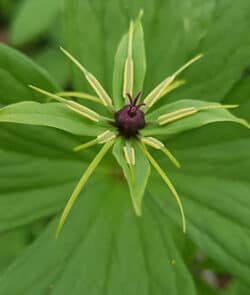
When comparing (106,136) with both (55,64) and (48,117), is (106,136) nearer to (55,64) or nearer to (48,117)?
(48,117)

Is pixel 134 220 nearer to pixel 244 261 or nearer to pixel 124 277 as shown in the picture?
pixel 124 277

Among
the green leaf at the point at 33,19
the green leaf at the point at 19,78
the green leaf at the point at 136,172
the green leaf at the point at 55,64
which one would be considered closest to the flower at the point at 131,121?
the green leaf at the point at 136,172

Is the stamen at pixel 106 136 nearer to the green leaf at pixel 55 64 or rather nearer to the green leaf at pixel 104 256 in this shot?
the green leaf at pixel 104 256

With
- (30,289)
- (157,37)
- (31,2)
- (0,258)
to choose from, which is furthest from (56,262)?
(31,2)

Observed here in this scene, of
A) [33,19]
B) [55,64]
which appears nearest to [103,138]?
[33,19]

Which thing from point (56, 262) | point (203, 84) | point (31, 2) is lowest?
point (56, 262)
